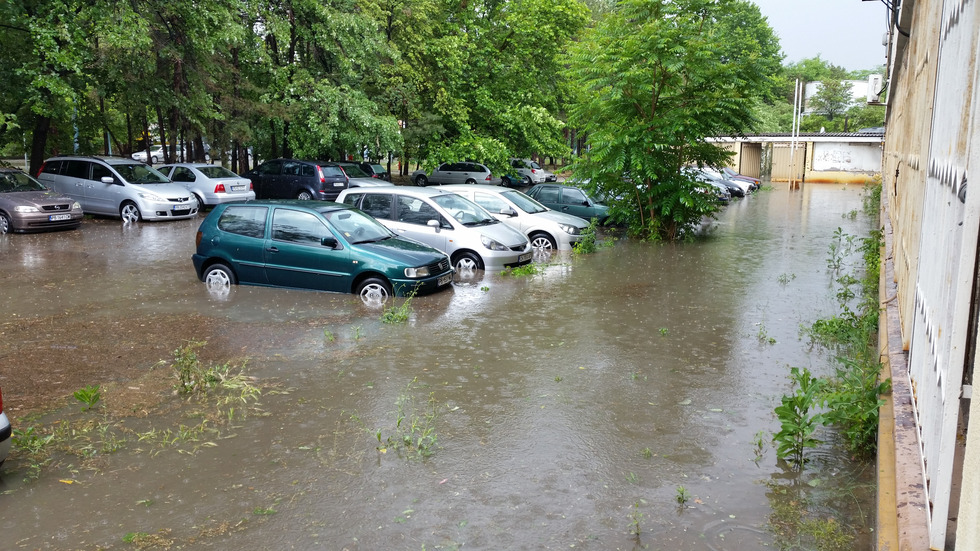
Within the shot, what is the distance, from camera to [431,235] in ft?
46.2

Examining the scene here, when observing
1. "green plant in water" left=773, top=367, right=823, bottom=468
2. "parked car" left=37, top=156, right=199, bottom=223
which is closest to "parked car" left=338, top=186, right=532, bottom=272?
"green plant in water" left=773, top=367, right=823, bottom=468

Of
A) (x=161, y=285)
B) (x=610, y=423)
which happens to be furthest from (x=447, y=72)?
(x=610, y=423)

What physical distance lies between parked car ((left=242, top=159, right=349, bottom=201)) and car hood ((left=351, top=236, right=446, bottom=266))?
12.9 metres

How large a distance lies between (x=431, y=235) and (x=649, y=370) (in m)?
6.80

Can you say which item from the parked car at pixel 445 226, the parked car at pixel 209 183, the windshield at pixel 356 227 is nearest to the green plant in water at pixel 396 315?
the windshield at pixel 356 227

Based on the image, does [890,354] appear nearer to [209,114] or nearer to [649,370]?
[649,370]

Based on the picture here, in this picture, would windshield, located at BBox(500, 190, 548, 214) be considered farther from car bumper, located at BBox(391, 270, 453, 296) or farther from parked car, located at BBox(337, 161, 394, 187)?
parked car, located at BBox(337, 161, 394, 187)

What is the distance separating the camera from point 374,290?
1155 centimetres

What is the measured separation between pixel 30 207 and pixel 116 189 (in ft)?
9.83

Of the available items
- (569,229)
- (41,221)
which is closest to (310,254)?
(569,229)

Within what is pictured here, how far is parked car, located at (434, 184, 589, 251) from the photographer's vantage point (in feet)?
56.6

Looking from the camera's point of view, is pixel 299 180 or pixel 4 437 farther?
pixel 299 180

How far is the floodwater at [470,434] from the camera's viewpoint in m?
4.82

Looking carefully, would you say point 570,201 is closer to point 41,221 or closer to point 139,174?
point 139,174
